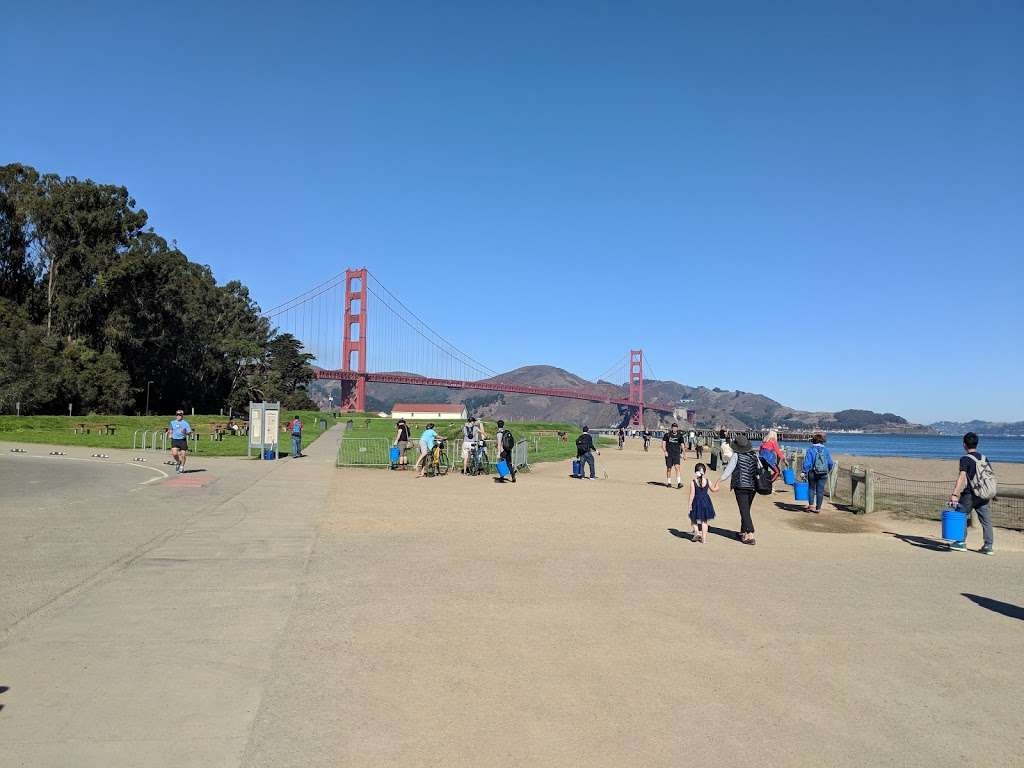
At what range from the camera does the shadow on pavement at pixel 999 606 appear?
7270mm

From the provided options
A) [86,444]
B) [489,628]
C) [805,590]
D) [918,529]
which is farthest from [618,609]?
[86,444]

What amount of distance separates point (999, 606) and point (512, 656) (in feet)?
16.9

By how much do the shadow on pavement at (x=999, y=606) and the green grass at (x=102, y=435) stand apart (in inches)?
1015

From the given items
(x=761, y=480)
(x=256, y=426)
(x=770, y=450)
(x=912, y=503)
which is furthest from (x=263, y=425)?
(x=912, y=503)

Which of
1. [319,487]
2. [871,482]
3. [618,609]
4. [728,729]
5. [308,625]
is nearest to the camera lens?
[728,729]

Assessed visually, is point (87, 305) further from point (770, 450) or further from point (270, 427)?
point (770, 450)

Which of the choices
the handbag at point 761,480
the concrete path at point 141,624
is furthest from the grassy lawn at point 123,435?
the handbag at point 761,480

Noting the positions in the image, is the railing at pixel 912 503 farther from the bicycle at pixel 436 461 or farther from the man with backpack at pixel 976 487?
the bicycle at pixel 436 461

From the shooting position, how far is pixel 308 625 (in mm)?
6168

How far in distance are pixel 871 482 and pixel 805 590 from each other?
914 cm

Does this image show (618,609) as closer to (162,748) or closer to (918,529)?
(162,748)

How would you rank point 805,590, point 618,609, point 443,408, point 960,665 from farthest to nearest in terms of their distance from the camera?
point 443,408 < point 805,590 < point 618,609 < point 960,665

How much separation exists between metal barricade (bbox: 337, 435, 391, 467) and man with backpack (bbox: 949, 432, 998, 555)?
53.8ft

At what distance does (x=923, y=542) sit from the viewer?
12039 millimetres
